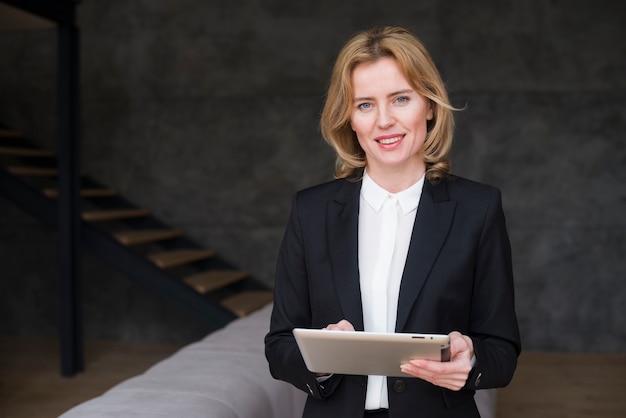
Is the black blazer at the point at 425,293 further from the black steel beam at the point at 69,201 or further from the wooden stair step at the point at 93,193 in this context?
the wooden stair step at the point at 93,193

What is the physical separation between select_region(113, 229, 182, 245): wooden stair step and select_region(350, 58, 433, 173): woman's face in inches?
156

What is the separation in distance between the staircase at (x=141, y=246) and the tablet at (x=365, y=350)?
153 inches

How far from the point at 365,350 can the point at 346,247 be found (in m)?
0.26

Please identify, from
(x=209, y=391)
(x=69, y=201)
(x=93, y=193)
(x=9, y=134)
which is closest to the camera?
(x=209, y=391)

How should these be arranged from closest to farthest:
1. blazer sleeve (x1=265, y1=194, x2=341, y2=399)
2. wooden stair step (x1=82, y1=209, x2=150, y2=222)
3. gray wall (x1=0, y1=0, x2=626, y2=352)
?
1. blazer sleeve (x1=265, y1=194, x2=341, y2=399)
2. wooden stair step (x1=82, y1=209, x2=150, y2=222)
3. gray wall (x1=0, y1=0, x2=626, y2=352)

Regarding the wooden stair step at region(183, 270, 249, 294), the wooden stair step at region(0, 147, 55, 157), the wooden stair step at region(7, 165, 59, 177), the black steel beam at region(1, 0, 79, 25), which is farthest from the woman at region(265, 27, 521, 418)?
the wooden stair step at region(0, 147, 55, 157)

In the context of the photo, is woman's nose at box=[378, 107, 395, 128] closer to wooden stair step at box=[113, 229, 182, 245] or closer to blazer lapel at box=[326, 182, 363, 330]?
blazer lapel at box=[326, 182, 363, 330]

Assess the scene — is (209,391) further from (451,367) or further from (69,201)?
(69,201)

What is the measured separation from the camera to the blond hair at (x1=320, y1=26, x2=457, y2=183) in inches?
54.3

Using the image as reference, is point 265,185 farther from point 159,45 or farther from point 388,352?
point 388,352

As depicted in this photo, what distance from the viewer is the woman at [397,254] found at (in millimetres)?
1384

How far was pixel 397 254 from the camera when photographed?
1.45m

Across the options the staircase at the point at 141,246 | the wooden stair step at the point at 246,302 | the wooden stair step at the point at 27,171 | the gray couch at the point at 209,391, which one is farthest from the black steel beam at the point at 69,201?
the gray couch at the point at 209,391

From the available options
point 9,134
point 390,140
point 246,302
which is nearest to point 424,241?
point 390,140
